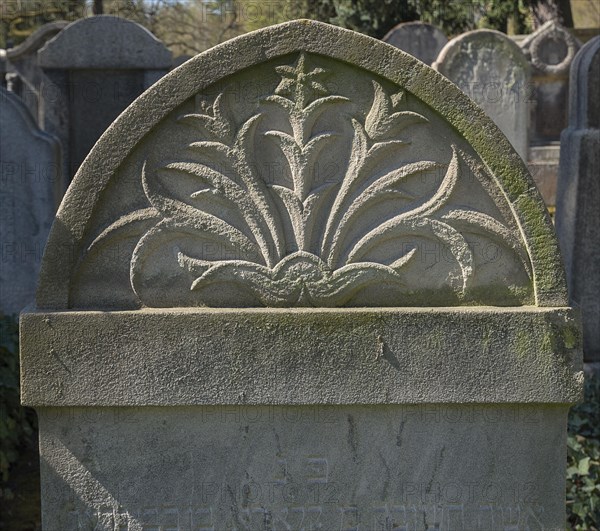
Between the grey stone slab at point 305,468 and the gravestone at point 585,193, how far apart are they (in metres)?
2.91

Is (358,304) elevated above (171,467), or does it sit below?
above

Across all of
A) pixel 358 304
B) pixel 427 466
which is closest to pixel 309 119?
pixel 358 304

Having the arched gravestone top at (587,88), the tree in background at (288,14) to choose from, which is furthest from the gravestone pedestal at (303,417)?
the tree in background at (288,14)

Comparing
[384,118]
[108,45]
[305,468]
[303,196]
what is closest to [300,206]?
[303,196]

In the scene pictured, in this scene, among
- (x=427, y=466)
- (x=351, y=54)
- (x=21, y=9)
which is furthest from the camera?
(x=21, y=9)

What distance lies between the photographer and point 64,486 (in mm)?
2453

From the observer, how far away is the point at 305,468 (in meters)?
2.49

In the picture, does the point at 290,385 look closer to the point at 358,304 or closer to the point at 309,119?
the point at 358,304

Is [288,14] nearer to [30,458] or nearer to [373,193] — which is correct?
[30,458]

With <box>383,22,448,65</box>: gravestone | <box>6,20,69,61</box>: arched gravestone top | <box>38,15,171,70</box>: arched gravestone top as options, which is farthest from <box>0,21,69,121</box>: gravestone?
<box>38,15,171,70</box>: arched gravestone top

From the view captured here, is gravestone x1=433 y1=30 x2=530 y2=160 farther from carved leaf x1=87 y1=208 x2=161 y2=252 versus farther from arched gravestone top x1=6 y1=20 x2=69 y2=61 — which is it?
carved leaf x1=87 y1=208 x2=161 y2=252

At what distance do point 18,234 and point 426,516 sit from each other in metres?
3.81

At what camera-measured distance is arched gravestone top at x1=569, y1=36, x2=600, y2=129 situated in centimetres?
521

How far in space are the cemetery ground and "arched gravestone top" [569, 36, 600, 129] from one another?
1503 mm
